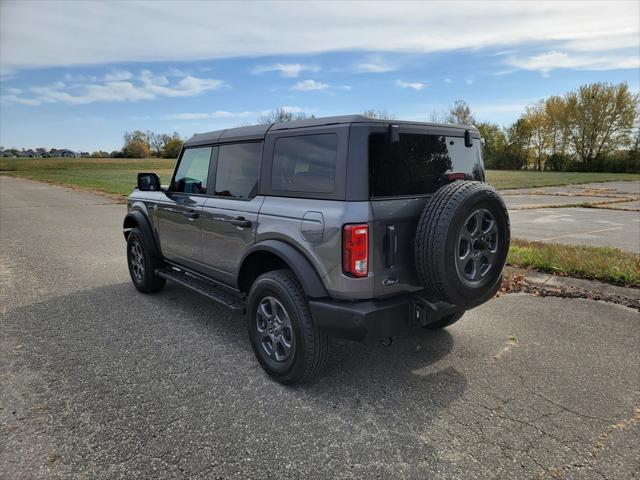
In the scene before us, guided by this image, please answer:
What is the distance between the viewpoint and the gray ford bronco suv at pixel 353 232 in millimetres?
2871

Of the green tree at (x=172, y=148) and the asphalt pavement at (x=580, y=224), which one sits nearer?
the asphalt pavement at (x=580, y=224)

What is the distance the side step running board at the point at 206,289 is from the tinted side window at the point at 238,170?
Result: 926 millimetres

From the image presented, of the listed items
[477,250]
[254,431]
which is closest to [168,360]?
[254,431]

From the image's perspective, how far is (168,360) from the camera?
3.68 meters

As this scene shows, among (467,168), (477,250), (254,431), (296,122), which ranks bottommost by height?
(254,431)

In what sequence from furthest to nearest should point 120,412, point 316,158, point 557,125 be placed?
point 557,125 < point 316,158 < point 120,412

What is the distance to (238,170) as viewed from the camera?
12.9 feet

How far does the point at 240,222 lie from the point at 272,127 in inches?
31.9

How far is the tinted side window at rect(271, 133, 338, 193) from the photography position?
304cm

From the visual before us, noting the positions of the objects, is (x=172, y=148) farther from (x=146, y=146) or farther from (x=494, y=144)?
(x=494, y=144)

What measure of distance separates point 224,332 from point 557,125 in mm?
66421

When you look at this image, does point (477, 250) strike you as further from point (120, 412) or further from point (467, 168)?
point (120, 412)

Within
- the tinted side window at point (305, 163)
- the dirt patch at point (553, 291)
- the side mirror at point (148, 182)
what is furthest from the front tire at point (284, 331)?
the dirt patch at point (553, 291)

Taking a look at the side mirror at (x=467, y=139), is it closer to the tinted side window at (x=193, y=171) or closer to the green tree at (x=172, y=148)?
the tinted side window at (x=193, y=171)
